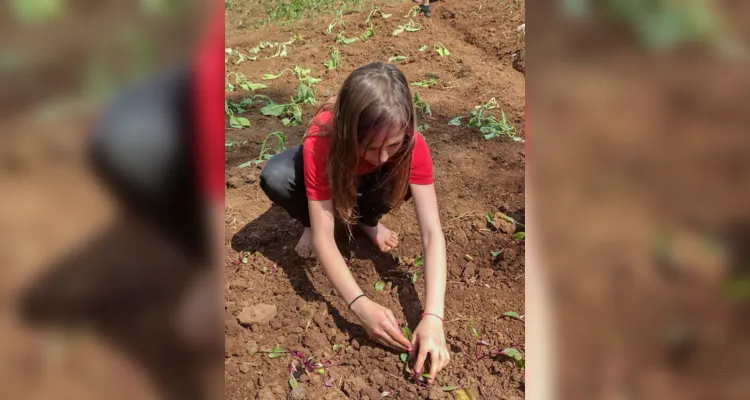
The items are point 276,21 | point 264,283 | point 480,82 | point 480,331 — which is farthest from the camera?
point 276,21

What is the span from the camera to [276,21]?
6.07m

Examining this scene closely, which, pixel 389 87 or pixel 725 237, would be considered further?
pixel 389 87

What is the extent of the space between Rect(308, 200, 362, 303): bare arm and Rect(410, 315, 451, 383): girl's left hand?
0.80ft

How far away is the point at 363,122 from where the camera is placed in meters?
1.68

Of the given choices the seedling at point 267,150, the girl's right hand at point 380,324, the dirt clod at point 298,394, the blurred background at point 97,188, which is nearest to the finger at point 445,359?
the girl's right hand at point 380,324

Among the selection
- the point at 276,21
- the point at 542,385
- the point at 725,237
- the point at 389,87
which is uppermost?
the point at 725,237

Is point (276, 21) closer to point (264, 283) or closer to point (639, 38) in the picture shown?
point (264, 283)

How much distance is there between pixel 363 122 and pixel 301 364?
82cm

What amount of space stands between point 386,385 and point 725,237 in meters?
1.51

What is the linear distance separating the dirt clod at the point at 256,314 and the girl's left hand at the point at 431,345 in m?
0.57

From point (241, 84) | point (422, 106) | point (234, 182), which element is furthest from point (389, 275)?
point (241, 84)

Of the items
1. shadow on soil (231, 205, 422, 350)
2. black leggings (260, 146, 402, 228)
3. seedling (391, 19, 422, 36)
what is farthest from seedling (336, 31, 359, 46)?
black leggings (260, 146, 402, 228)

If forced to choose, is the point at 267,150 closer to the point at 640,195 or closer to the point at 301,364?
the point at 301,364

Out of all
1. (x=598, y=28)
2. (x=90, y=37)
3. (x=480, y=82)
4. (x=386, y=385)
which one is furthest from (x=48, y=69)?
(x=480, y=82)
